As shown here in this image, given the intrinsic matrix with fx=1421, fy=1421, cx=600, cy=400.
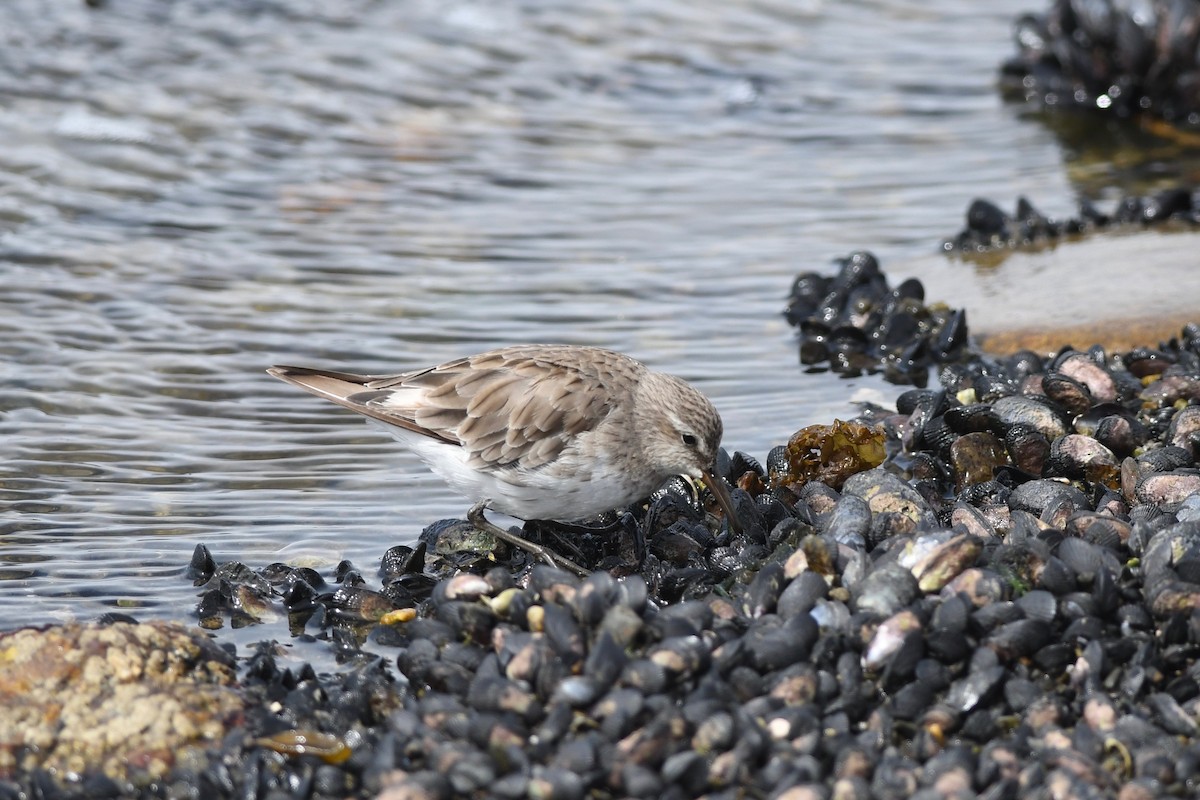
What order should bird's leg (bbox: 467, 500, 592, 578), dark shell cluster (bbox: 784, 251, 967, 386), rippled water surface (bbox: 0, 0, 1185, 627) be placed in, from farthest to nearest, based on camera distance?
dark shell cluster (bbox: 784, 251, 967, 386) → rippled water surface (bbox: 0, 0, 1185, 627) → bird's leg (bbox: 467, 500, 592, 578)

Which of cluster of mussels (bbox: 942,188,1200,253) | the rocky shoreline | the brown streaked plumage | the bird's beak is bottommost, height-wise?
the rocky shoreline

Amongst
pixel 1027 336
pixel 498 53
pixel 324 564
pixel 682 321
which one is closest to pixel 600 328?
pixel 682 321

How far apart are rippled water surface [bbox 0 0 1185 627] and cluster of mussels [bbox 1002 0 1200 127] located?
57cm

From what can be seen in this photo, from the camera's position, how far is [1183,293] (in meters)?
8.50

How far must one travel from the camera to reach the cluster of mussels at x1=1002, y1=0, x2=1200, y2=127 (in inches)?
507

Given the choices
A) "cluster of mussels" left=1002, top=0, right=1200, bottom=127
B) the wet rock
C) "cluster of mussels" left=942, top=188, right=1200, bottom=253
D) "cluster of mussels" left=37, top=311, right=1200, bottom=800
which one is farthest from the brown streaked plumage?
"cluster of mussels" left=1002, top=0, right=1200, bottom=127

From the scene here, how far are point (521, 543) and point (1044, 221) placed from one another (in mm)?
5525

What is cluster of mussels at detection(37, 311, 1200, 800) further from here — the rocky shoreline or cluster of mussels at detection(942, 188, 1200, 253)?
cluster of mussels at detection(942, 188, 1200, 253)

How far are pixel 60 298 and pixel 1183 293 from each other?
698 cm

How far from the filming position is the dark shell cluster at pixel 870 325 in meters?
8.34

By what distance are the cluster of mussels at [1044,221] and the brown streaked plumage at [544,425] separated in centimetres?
447

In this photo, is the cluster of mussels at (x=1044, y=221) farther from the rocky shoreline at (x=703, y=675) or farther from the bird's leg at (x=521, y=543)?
the bird's leg at (x=521, y=543)

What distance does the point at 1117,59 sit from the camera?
13219mm

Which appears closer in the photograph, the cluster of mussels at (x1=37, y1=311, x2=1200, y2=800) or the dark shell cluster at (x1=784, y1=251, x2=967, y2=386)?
the cluster of mussels at (x1=37, y1=311, x2=1200, y2=800)
